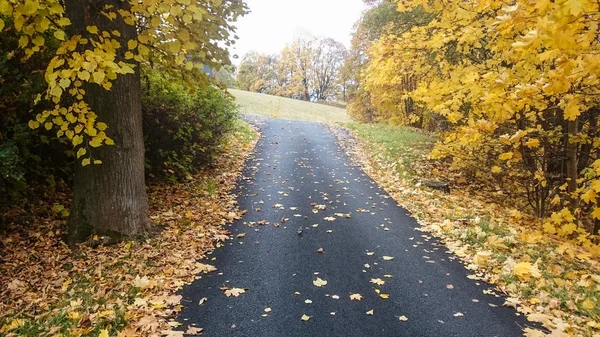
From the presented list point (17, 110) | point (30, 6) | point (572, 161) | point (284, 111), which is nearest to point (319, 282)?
point (30, 6)

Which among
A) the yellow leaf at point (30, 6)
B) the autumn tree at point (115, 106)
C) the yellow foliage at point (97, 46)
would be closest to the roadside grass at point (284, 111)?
the yellow foliage at point (97, 46)

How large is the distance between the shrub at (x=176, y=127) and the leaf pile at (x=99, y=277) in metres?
1.69

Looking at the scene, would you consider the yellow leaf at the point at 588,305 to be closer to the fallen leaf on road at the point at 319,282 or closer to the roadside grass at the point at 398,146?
the fallen leaf on road at the point at 319,282

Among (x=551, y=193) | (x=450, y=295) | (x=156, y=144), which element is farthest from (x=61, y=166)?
(x=551, y=193)

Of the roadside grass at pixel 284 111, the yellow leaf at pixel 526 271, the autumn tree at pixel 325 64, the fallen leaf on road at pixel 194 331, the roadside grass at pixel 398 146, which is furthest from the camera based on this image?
the autumn tree at pixel 325 64

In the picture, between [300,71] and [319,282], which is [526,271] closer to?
[319,282]

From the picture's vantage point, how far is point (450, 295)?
4.57m

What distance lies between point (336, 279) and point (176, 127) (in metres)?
5.40

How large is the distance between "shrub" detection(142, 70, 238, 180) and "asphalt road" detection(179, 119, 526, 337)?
1.90 metres

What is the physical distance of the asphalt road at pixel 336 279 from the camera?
13.1ft

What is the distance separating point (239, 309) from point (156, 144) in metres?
5.06

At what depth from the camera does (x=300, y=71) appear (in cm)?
5834

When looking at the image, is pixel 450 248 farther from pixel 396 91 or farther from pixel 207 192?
pixel 396 91

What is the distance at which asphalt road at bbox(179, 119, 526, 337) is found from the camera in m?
4.00
